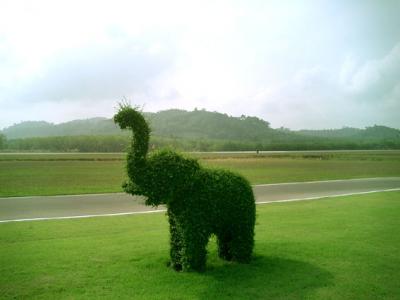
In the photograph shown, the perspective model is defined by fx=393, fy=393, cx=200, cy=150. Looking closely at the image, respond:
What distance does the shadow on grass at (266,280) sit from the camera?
7106 mm

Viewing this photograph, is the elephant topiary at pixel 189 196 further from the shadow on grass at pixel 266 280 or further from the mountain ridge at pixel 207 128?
the mountain ridge at pixel 207 128

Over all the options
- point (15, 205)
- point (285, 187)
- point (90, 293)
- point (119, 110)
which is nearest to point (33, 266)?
point (90, 293)

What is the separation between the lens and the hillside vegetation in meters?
39.0

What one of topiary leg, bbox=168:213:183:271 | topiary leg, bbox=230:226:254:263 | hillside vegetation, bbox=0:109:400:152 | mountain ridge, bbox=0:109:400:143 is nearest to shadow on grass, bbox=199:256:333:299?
topiary leg, bbox=230:226:254:263

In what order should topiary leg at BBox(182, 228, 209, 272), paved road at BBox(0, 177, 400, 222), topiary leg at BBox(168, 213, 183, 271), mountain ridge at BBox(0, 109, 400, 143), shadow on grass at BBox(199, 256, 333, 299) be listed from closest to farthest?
1. shadow on grass at BBox(199, 256, 333, 299)
2. topiary leg at BBox(182, 228, 209, 272)
3. topiary leg at BBox(168, 213, 183, 271)
4. paved road at BBox(0, 177, 400, 222)
5. mountain ridge at BBox(0, 109, 400, 143)

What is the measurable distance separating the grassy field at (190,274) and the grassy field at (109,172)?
5.07 metres

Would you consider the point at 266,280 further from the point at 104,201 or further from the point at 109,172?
the point at 109,172

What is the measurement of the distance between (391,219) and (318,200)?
5.36 meters

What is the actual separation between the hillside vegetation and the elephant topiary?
20997 mm

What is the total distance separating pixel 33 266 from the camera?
8250 mm

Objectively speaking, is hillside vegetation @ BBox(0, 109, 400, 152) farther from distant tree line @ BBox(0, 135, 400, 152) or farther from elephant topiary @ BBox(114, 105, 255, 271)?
elephant topiary @ BBox(114, 105, 255, 271)

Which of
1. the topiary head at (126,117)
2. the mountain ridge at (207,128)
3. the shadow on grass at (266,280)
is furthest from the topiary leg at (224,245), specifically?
the mountain ridge at (207,128)

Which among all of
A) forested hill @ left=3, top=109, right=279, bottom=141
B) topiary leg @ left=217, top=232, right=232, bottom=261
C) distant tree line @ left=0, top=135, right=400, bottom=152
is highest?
forested hill @ left=3, top=109, right=279, bottom=141

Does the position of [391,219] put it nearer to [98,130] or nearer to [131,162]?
[131,162]
